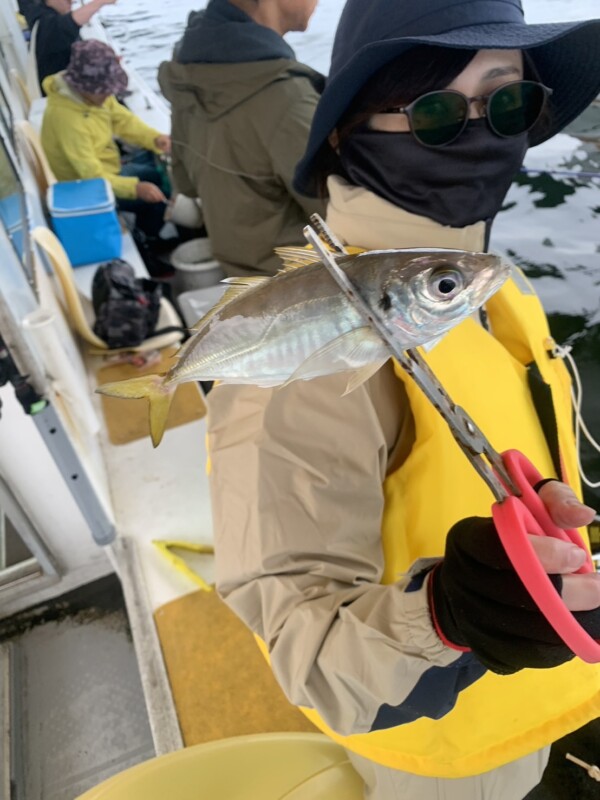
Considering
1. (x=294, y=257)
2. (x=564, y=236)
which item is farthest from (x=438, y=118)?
(x=564, y=236)

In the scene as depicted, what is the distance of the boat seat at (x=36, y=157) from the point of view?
4172 mm

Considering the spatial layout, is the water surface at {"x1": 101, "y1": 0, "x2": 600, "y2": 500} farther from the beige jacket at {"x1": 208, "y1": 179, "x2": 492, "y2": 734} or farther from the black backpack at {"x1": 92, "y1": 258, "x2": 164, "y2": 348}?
the beige jacket at {"x1": 208, "y1": 179, "x2": 492, "y2": 734}

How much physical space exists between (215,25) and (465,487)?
2.07m

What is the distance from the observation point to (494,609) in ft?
2.26

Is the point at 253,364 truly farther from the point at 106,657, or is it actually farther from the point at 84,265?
the point at 84,265

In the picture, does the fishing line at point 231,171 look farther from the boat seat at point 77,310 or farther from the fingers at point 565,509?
the fingers at point 565,509

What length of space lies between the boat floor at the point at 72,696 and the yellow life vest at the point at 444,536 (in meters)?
1.18

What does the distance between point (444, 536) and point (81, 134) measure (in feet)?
13.2

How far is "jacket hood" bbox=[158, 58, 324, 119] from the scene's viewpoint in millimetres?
2055

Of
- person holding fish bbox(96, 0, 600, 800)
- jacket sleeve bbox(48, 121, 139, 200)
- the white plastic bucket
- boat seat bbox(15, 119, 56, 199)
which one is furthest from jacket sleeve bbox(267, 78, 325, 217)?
boat seat bbox(15, 119, 56, 199)

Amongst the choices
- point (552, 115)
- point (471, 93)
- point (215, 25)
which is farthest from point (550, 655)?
point (215, 25)

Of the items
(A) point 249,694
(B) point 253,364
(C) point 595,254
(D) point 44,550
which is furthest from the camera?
(C) point 595,254

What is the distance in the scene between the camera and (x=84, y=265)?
12.3 ft

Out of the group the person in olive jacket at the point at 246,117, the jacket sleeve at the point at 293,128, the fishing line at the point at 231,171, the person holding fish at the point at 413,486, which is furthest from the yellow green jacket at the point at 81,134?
the person holding fish at the point at 413,486
